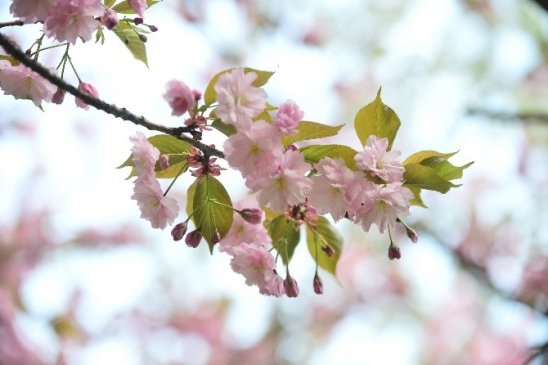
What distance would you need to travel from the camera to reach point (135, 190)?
0.77 m

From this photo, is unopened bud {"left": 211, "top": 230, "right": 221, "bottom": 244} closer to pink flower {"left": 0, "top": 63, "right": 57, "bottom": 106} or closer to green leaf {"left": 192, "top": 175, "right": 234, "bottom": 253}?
green leaf {"left": 192, "top": 175, "right": 234, "bottom": 253}

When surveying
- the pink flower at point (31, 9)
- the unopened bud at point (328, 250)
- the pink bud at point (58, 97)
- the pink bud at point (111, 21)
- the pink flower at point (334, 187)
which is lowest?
the unopened bud at point (328, 250)

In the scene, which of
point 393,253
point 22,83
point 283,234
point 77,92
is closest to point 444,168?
point 393,253

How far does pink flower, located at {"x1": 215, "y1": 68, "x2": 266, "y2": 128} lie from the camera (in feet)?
2.16

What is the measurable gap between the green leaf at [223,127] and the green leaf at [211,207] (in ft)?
0.26

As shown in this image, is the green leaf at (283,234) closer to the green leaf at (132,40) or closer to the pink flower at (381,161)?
the pink flower at (381,161)

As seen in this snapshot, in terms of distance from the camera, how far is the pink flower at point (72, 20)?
26.7 inches

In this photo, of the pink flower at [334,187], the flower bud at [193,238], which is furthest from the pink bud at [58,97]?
the pink flower at [334,187]

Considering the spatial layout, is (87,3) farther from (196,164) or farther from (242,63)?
(242,63)

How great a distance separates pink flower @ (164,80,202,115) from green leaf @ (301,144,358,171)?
0.17m

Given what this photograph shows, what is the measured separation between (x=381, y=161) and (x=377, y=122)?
66mm

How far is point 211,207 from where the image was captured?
0.80 metres

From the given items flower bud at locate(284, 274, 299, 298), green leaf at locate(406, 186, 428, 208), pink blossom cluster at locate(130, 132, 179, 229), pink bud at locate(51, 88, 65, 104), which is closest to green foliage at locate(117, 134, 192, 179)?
pink blossom cluster at locate(130, 132, 179, 229)

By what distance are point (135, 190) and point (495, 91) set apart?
398cm
